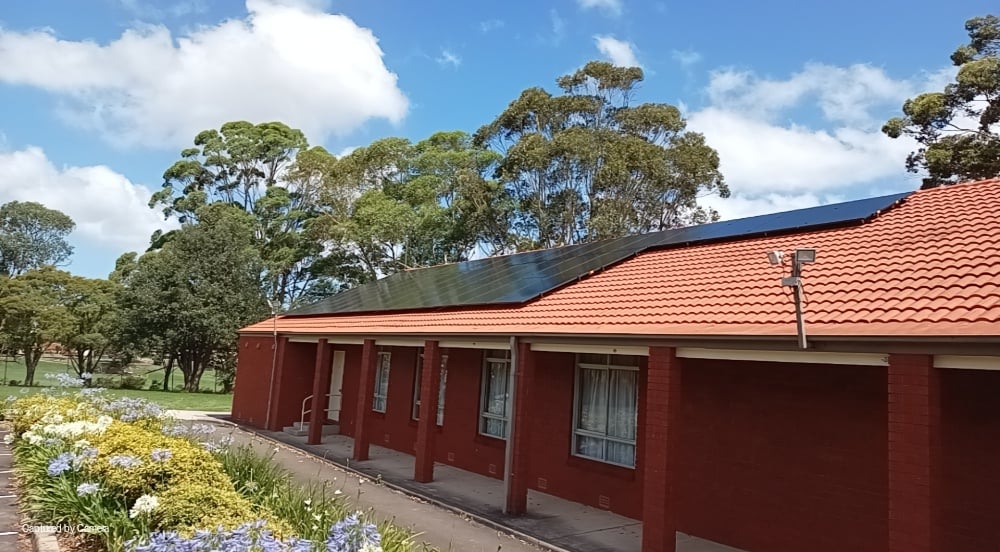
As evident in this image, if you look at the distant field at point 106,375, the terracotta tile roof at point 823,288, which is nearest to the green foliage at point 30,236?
the distant field at point 106,375

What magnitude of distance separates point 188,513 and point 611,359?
20.5 feet

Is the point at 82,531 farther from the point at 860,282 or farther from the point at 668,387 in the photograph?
the point at 860,282

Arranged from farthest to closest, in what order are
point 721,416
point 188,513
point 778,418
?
point 721,416 → point 778,418 → point 188,513

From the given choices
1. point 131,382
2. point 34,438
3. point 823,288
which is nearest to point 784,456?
point 823,288

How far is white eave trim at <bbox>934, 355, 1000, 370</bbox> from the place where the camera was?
16.8 feet

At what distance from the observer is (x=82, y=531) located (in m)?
6.34

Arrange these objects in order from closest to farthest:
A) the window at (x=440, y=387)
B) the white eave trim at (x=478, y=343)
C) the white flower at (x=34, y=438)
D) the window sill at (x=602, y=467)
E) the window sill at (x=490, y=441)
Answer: the white flower at (x=34, y=438), the window sill at (x=602, y=467), the white eave trim at (x=478, y=343), the window sill at (x=490, y=441), the window at (x=440, y=387)

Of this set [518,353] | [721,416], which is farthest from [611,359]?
[721,416]

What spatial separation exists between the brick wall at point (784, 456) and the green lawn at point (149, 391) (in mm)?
20081

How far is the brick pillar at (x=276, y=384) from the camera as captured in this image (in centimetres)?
1834

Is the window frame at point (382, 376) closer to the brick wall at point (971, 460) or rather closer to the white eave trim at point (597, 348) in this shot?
the white eave trim at point (597, 348)

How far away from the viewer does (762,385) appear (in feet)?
26.4

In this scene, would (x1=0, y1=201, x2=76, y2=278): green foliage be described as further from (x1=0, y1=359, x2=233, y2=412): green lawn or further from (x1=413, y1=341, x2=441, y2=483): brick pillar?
(x1=413, y1=341, x2=441, y2=483): brick pillar

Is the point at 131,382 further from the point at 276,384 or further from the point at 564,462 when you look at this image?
the point at 564,462
